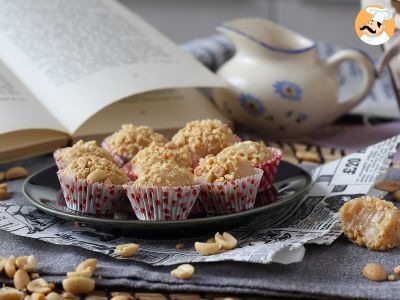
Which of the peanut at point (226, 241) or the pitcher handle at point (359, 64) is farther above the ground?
the pitcher handle at point (359, 64)

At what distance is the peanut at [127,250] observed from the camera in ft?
2.56

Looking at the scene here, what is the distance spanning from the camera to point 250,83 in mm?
1315

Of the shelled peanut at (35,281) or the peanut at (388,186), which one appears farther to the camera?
the peanut at (388,186)

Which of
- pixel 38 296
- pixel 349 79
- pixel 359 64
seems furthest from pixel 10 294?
pixel 349 79

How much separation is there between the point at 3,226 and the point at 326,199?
409 mm

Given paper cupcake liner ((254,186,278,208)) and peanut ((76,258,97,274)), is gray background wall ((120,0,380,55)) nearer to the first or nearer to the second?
paper cupcake liner ((254,186,278,208))

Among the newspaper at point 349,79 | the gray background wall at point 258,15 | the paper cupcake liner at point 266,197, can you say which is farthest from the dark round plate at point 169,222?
the gray background wall at point 258,15

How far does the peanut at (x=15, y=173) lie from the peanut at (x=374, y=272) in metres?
0.59

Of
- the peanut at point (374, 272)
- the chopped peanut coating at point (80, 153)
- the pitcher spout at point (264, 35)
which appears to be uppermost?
the pitcher spout at point (264, 35)

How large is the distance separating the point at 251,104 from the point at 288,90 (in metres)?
0.07

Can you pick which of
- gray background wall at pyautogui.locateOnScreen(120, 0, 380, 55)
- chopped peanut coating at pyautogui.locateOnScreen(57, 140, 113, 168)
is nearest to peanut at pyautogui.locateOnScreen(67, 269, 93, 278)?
chopped peanut coating at pyautogui.locateOnScreen(57, 140, 113, 168)

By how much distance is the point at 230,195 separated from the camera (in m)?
0.85

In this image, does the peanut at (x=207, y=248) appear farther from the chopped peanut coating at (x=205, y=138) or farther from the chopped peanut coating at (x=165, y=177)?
the chopped peanut coating at (x=205, y=138)
